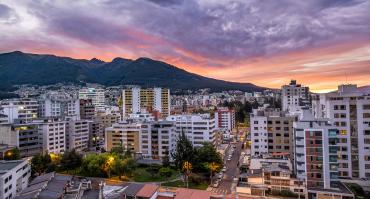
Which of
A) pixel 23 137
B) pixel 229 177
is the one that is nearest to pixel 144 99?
pixel 23 137

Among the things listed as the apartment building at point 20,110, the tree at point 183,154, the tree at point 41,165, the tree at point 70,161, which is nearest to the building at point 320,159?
the tree at point 183,154

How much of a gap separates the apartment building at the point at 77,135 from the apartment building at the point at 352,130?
39.3 metres

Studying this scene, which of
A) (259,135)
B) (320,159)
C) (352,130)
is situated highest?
(352,130)

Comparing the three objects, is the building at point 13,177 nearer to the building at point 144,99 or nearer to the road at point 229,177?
the road at point 229,177

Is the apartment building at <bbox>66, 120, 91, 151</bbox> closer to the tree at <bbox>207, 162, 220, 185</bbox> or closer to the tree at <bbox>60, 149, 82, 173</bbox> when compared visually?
the tree at <bbox>60, 149, 82, 173</bbox>

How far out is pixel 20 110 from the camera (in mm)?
57188

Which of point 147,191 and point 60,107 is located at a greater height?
point 60,107

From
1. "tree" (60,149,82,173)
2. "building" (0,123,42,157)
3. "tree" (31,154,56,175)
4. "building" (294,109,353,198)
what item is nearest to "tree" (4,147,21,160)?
"tree" (31,154,56,175)

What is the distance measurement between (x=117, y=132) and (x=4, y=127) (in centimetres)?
1566

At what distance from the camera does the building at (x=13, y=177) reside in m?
24.6

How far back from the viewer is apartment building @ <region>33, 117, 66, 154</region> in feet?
147

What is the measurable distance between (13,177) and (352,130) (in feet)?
111

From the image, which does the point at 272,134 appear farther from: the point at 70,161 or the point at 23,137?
the point at 23,137

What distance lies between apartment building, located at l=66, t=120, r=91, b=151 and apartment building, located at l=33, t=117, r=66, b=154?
2.05m
